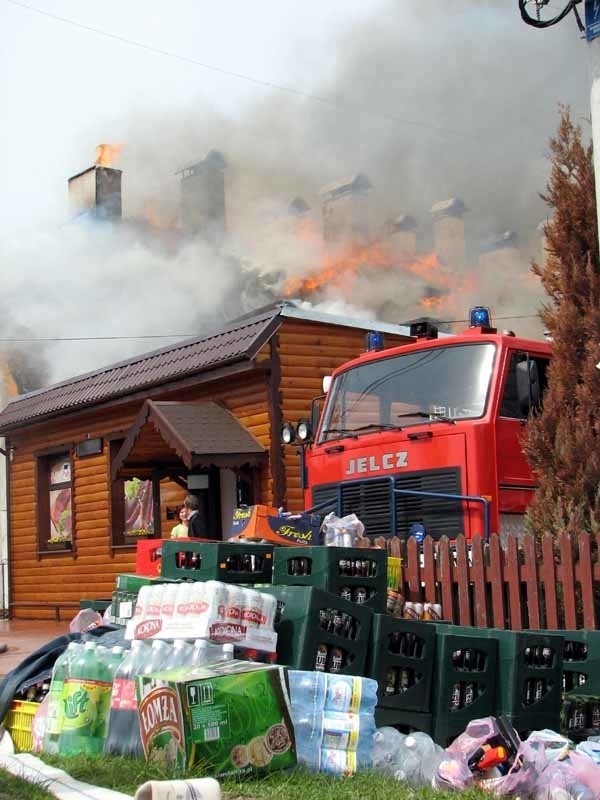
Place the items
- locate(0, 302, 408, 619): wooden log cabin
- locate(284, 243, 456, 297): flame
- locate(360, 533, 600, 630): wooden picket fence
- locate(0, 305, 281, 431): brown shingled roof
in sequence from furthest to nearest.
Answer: locate(284, 243, 456, 297): flame → locate(0, 305, 281, 431): brown shingled roof → locate(0, 302, 408, 619): wooden log cabin → locate(360, 533, 600, 630): wooden picket fence

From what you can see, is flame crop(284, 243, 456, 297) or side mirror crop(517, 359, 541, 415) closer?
side mirror crop(517, 359, 541, 415)

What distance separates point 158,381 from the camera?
57.8 feet

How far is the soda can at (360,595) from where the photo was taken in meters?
7.06

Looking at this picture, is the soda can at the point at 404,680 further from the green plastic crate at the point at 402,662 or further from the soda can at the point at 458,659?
the soda can at the point at 458,659

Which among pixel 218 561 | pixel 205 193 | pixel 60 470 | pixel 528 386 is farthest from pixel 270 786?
pixel 205 193

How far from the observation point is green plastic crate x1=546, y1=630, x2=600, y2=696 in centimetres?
682

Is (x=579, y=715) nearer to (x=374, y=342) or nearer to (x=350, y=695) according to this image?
(x=350, y=695)

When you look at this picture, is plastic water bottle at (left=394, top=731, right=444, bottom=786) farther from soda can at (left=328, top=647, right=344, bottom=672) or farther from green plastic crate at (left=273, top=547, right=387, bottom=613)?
green plastic crate at (left=273, top=547, right=387, bottom=613)

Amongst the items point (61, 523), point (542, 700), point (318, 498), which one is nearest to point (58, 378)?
point (61, 523)

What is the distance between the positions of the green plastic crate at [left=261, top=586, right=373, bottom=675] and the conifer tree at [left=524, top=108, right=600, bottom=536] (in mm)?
2213

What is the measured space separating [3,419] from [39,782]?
1824 cm

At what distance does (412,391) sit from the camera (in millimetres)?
10250

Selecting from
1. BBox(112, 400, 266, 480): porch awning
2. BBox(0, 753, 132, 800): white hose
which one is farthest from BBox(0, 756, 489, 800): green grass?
BBox(112, 400, 266, 480): porch awning

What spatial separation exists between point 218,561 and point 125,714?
1614 mm
